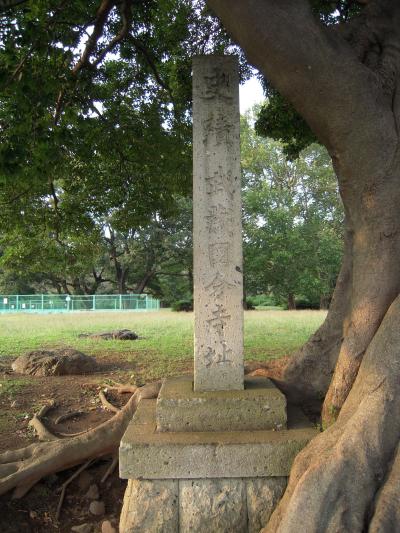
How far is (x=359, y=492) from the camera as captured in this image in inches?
102

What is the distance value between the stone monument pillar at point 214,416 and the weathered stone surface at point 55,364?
4359mm

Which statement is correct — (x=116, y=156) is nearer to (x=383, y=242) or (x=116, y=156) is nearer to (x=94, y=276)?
(x=383, y=242)

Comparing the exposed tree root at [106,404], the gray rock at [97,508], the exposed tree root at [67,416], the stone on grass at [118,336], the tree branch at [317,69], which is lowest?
the gray rock at [97,508]

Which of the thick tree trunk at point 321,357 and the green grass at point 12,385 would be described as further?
the green grass at point 12,385

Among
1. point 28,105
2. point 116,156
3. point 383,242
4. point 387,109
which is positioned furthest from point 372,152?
point 116,156

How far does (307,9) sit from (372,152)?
3.84 feet

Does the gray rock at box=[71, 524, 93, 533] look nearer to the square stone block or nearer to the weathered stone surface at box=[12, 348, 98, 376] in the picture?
the square stone block

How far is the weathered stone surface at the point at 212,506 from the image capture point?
299cm

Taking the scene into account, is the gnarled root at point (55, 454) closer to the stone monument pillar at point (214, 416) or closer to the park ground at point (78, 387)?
the park ground at point (78, 387)

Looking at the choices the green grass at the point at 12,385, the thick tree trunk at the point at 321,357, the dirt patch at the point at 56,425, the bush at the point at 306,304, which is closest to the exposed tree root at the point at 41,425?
the dirt patch at the point at 56,425

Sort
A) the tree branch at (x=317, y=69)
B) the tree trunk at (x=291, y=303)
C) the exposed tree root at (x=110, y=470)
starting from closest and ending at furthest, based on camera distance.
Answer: the tree branch at (x=317, y=69)
the exposed tree root at (x=110, y=470)
the tree trunk at (x=291, y=303)

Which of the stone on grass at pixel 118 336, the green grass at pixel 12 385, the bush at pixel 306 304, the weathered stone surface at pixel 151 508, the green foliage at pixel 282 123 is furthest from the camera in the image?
the bush at pixel 306 304

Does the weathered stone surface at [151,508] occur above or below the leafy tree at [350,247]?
below

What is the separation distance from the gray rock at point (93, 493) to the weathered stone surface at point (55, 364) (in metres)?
4.12
